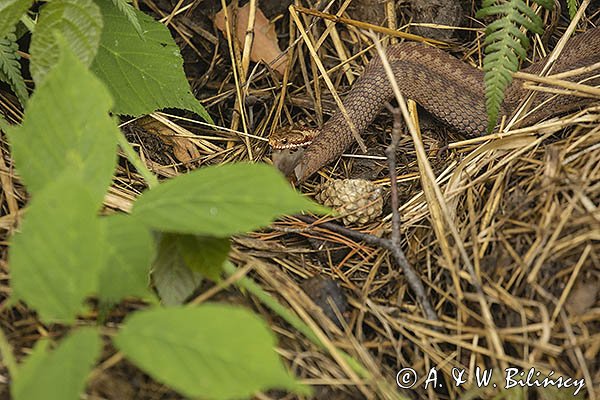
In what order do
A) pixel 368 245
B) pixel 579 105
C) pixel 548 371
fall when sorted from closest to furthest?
1. pixel 548 371
2. pixel 368 245
3. pixel 579 105

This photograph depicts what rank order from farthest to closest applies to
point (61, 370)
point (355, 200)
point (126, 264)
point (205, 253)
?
point (355, 200)
point (205, 253)
point (126, 264)
point (61, 370)

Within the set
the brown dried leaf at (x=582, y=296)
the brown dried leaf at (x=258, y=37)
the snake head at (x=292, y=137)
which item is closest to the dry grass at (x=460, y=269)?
the brown dried leaf at (x=582, y=296)

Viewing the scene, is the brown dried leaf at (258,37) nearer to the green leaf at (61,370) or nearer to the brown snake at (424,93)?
the brown snake at (424,93)

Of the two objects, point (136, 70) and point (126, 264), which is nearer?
point (126, 264)

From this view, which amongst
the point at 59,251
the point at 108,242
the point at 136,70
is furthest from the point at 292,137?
the point at 59,251

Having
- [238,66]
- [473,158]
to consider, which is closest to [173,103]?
[238,66]

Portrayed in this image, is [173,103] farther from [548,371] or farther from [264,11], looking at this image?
[548,371]

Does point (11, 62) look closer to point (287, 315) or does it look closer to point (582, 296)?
point (287, 315)

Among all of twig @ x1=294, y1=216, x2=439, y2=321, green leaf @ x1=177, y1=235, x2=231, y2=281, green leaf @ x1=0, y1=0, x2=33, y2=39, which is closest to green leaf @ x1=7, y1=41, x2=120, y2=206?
green leaf @ x1=177, y1=235, x2=231, y2=281
